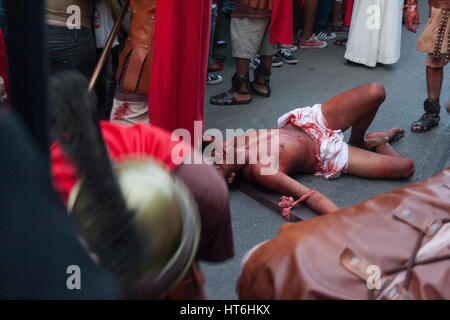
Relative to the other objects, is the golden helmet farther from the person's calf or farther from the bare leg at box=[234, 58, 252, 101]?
the bare leg at box=[234, 58, 252, 101]

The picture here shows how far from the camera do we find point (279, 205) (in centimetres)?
257

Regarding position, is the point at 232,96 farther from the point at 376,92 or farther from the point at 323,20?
the point at 323,20

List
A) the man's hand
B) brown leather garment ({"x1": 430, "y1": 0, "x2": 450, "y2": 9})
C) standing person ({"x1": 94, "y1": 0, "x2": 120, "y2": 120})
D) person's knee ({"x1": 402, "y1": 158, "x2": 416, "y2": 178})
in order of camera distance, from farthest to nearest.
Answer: the man's hand → brown leather garment ({"x1": 430, "y1": 0, "x2": 450, "y2": 9}) → person's knee ({"x1": 402, "y1": 158, "x2": 416, "y2": 178}) → standing person ({"x1": 94, "y1": 0, "x2": 120, "y2": 120})

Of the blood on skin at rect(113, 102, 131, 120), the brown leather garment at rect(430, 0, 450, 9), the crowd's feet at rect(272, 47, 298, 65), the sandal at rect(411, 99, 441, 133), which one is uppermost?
the brown leather garment at rect(430, 0, 450, 9)

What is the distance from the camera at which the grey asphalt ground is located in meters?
2.45

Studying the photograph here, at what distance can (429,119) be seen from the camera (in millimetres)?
3596

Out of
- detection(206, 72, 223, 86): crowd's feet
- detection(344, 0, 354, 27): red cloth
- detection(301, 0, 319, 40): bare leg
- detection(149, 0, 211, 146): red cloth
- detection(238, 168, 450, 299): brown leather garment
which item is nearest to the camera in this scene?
detection(238, 168, 450, 299): brown leather garment

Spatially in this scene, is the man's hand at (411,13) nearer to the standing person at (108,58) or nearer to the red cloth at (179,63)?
the red cloth at (179,63)

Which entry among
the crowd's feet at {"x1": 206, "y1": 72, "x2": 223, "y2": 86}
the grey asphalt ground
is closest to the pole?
the grey asphalt ground

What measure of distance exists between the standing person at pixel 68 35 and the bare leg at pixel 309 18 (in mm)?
3301

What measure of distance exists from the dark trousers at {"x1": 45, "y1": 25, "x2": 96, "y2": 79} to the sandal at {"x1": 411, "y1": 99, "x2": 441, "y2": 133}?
2.33 metres

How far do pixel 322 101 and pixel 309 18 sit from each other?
169cm

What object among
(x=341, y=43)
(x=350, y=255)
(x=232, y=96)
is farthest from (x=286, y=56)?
(x=350, y=255)

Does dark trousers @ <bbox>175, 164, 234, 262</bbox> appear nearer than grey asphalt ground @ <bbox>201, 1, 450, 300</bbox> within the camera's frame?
Yes
